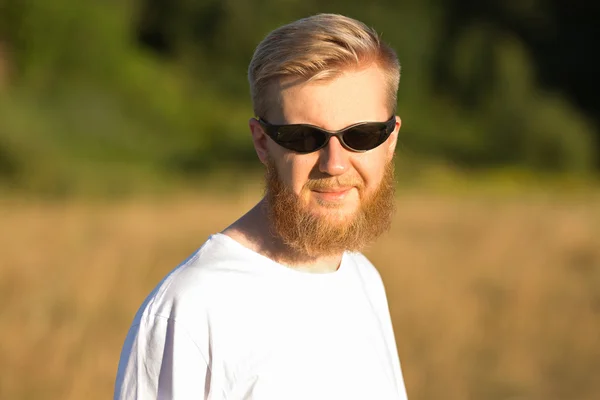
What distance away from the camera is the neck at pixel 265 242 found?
6.84 feet

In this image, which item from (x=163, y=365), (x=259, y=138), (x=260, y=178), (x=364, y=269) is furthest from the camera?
(x=260, y=178)

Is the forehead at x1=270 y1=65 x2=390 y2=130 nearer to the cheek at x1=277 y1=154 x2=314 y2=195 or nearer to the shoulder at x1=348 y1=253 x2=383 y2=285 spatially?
the cheek at x1=277 y1=154 x2=314 y2=195

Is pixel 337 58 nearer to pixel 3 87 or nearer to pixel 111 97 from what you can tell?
pixel 3 87

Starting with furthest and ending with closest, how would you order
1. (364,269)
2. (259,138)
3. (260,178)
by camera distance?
(260,178)
(364,269)
(259,138)

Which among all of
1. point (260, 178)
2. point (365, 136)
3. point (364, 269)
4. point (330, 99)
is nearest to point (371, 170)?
point (365, 136)

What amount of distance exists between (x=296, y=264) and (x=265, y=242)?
88 millimetres

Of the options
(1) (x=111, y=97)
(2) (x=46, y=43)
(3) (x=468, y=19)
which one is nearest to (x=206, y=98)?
(1) (x=111, y=97)

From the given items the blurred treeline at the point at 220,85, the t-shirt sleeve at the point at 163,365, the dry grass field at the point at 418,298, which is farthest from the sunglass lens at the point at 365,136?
the blurred treeline at the point at 220,85

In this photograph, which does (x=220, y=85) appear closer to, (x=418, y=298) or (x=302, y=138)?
(x=418, y=298)

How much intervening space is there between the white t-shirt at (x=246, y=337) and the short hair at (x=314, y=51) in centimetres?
38

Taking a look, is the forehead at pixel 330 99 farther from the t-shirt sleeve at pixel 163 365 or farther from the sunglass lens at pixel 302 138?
the t-shirt sleeve at pixel 163 365

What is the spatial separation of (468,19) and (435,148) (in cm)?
674

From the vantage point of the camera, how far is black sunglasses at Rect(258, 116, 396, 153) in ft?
6.59

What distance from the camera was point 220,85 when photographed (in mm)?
30266
